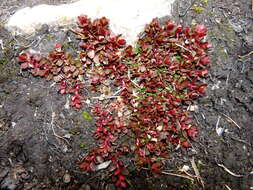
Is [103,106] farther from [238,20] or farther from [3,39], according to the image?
[238,20]

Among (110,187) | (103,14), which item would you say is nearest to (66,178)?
(110,187)

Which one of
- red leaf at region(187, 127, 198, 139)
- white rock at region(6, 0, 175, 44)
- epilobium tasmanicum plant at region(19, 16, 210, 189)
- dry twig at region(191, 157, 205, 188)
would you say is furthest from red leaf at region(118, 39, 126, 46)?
dry twig at region(191, 157, 205, 188)

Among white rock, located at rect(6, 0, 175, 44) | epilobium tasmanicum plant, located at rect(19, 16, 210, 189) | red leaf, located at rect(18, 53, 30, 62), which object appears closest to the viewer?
epilobium tasmanicum plant, located at rect(19, 16, 210, 189)

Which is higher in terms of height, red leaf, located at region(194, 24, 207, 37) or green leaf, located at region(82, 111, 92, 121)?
red leaf, located at region(194, 24, 207, 37)

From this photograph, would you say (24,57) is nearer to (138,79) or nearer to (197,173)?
(138,79)

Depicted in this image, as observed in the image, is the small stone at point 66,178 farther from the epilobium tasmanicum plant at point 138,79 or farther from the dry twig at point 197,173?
the dry twig at point 197,173

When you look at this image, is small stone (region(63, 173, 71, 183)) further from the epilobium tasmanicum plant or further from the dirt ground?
the epilobium tasmanicum plant

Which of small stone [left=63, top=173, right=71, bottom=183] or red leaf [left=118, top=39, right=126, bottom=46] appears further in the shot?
red leaf [left=118, top=39, right=126, bottom=46]
